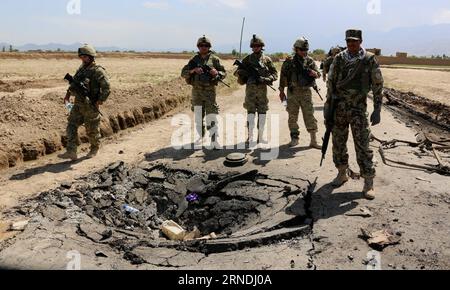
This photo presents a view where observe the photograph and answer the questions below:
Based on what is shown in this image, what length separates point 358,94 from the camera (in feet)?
18.2

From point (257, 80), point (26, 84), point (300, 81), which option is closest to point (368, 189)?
point (300, 81)

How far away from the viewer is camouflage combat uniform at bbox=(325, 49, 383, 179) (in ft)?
17.8

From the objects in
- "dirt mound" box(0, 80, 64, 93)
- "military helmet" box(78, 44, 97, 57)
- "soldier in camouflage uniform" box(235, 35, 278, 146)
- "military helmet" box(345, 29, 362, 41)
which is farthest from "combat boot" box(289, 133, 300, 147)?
"dirt mound" box(0, 80, 64, 93)

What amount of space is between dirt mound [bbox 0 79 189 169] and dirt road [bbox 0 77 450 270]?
409 millimetres

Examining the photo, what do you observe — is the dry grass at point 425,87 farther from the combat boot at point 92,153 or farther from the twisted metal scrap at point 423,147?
the combat boot at point 92,153

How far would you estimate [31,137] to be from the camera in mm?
8383

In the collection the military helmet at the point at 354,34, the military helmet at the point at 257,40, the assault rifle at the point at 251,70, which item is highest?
the military helmet at the point at 257,40

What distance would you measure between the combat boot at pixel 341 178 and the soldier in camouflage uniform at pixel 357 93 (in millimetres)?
403

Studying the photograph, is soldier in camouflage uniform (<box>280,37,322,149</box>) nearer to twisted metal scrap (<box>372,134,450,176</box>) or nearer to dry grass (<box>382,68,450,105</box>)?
twisted metal scrap (<box>372,134,450,176</box>)

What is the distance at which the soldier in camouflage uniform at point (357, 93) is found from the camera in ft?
17.7

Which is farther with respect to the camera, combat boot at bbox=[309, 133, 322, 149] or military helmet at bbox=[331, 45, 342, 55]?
military helmet at bbox=[331, 45, 342, 55]

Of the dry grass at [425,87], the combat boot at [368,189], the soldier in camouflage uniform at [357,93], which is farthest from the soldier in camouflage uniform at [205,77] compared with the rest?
the dry grass at [425,87]

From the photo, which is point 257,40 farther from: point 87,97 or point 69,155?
point 69,155

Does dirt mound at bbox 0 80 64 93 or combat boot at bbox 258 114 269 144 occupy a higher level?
dirt mound at bbox 0 80 64 93
